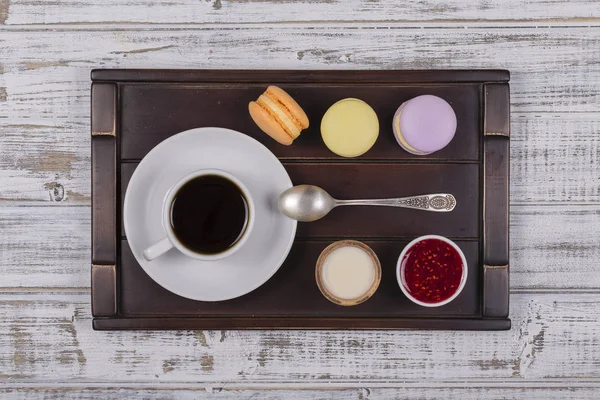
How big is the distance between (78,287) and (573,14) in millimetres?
1015

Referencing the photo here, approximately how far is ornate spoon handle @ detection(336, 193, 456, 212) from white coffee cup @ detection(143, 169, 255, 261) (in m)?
0.15

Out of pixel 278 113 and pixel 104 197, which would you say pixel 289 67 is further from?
pixel 104 197

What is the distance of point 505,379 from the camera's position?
0.98 m

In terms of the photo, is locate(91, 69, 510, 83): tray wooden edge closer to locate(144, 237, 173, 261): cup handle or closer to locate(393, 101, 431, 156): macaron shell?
locate(393, 101, 431, 156): macaron shell

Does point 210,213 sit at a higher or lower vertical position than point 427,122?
lower

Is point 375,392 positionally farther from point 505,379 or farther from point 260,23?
point 260,23

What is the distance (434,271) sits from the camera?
0.84 metres

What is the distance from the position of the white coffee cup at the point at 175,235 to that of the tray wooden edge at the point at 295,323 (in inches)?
6.1

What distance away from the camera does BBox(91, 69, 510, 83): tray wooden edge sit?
87 cm

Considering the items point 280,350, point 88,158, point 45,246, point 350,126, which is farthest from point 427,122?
point 45,246


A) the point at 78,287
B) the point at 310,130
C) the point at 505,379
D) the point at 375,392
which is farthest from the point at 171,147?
the point at 505,379

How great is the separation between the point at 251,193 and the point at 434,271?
1.02ft

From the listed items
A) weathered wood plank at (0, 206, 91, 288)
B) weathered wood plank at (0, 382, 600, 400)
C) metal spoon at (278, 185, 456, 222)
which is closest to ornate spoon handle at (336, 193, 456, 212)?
metal spoon at (278, 185, 456, 222)

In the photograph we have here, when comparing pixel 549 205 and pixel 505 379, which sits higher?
pixel 549 205
